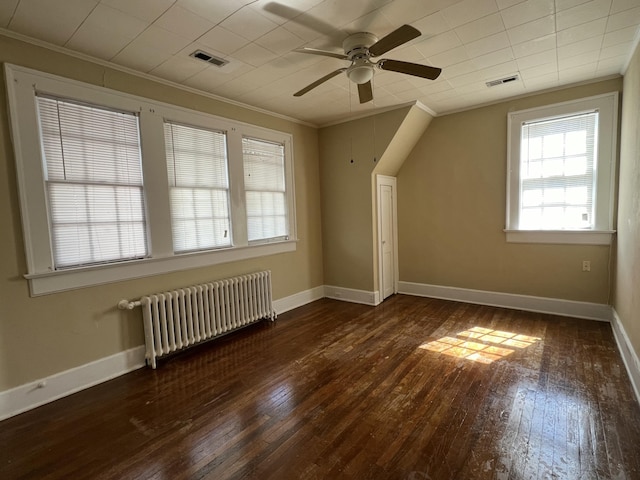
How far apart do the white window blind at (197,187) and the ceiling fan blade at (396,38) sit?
2.18 m

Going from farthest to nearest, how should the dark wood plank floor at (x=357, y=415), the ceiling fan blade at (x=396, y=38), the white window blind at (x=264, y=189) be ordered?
1. the white window blind at (x=264, y=189)
2. the ceiling fan blade at (x=396, y=38)
3. the dark wood plank floor at (x=357, y=415)

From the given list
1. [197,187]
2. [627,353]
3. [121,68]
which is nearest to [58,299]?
[197,187]

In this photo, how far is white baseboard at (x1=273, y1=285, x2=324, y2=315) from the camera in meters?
4.56

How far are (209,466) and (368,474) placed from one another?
921 millimetres

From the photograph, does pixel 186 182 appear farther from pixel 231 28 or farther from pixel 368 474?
pixel 368 474

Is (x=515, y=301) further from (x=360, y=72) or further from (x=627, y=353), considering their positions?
(x=360, y=72)

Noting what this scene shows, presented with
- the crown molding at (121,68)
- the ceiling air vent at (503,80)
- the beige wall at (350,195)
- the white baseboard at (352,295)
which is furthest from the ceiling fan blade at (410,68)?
the white baseboard at (352,295)

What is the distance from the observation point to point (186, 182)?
343 centimetres

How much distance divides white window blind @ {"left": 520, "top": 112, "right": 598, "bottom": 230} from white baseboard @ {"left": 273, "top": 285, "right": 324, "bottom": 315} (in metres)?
3.18

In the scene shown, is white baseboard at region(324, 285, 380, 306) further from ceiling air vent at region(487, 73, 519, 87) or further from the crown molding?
ceiling air vent at region(487, 73, 519, 87)

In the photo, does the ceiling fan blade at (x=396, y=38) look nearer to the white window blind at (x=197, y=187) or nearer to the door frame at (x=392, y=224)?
the white window blind at (x=197, y=187)

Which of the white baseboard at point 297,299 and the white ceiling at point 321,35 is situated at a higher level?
the white ceiling at point 321,35

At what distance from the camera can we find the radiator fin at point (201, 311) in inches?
120

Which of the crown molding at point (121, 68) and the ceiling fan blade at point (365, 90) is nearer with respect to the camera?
the crown molding at point (121, 68)
